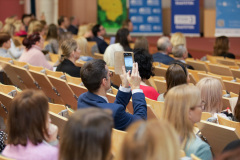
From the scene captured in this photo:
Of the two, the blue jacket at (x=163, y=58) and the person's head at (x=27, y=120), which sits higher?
the person's head at (x=27, y=120)

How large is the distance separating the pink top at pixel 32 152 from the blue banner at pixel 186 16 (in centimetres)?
996

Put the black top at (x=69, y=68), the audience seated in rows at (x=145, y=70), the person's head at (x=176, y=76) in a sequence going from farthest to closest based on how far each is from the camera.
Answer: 1. the black top at (x=69, y=68)
2. the audience seated in rows at (x=145, y=70)
3. the person's head at (x=176, y=76)

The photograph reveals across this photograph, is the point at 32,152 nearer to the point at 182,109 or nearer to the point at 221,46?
the point at 182,109

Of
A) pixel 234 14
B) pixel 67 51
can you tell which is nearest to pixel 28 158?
pixel 67 51

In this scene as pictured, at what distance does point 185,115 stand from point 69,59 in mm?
3718

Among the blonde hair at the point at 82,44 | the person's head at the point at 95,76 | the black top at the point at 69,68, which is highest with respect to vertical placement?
the person's head at the point at 95,76

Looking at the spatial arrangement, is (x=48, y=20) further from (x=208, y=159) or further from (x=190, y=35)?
(x=208, y=159)

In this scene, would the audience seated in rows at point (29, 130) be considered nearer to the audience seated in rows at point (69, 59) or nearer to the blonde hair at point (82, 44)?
the audience seated in rows at point (69, 59)

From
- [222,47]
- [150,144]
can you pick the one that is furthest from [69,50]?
[150,144]

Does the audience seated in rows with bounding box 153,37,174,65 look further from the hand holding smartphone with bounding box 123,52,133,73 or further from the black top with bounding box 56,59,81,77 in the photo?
the hand holding smartphone with bounding box 123,52,133,73

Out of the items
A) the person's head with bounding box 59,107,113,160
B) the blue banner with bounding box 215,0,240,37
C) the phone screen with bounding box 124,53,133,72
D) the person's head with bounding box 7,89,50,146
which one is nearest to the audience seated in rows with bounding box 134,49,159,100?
the phone screen with bounding box 124,53,133,72

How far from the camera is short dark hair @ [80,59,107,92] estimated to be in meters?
3.37

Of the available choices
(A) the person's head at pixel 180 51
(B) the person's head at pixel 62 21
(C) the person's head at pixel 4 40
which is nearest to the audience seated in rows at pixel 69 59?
(A) the person's head at pixel 180 51

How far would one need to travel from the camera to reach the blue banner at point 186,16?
11875 mm
